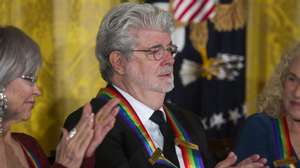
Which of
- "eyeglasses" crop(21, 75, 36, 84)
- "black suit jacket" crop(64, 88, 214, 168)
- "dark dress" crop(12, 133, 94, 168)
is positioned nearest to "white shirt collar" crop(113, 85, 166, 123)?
"black suit jacket" crop(64, 88, 214, 168)

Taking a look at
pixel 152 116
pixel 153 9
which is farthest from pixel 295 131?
pixel 153 9

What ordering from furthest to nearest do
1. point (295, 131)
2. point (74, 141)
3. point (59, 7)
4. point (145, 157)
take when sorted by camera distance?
point (59, 7), point (295, 131), point (145, 157), point (74, 141)

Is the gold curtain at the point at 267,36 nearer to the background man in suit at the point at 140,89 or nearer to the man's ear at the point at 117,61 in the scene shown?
the background man in suit at the point at 140,89

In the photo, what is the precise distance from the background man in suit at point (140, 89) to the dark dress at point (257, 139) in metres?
0.32

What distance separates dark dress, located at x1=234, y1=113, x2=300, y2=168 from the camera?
3422 mm

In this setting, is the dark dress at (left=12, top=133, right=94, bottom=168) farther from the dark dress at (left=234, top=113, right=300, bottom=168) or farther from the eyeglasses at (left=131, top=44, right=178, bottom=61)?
the dark dress at (left=234, top=113, right=300, bottom=168)

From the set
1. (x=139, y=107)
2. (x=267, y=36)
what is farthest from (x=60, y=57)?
(x=267, y=36)

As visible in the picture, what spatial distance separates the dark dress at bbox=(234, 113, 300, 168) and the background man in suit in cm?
32

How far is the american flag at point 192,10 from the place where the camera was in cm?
405

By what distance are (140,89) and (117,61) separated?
17 cm

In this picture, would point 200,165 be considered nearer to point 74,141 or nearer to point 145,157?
point 145,157

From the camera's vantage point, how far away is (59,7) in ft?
12.0

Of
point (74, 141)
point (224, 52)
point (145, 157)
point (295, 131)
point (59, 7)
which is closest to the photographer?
point (74, 141)

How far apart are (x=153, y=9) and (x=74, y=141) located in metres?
0.86
